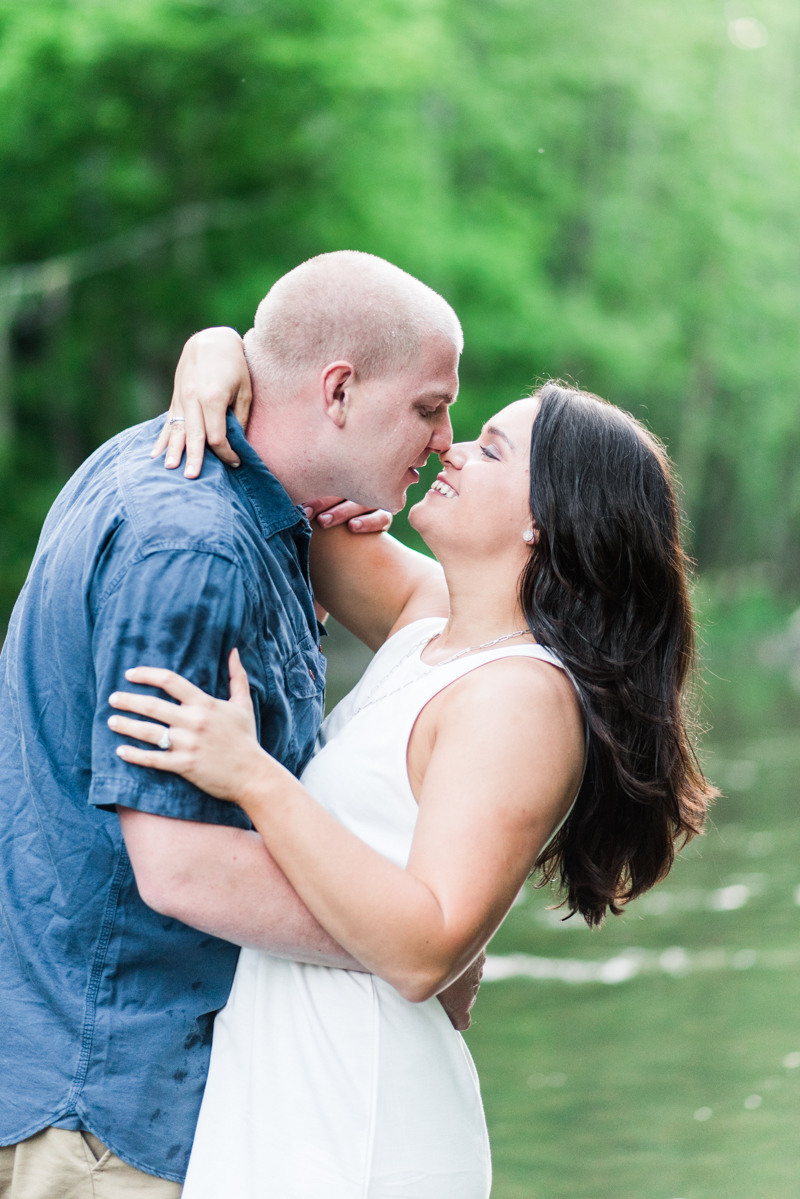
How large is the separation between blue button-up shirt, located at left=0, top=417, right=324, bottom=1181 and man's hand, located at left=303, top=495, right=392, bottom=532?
2.10 ft

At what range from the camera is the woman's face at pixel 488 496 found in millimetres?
2627

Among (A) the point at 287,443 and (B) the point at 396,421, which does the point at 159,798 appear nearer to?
(A) the point at 287,443

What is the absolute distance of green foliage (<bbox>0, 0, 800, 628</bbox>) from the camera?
15.8 m

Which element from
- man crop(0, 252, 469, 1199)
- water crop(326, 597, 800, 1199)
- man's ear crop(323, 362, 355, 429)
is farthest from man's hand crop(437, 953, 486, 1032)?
water crop(326, 597, 800, 1199)

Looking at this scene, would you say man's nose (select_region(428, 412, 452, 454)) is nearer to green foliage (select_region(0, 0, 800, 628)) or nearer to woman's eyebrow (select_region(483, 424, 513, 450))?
woman's eyebrow (select_region(483, 424, 513, 450))

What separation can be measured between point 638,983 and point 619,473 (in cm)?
450

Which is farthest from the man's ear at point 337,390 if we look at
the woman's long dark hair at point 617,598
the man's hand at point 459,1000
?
the man's hand at point 459,1000

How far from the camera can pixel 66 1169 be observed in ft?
7.09

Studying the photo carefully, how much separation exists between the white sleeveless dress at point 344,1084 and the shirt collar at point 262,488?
41 centimetres

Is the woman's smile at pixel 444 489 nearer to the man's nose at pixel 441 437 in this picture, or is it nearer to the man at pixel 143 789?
the man's nose at pixel 441 437

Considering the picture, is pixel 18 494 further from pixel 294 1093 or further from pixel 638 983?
pixel 294 1093

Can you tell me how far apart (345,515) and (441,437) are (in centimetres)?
40

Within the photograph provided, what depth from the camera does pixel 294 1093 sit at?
7.27 feet

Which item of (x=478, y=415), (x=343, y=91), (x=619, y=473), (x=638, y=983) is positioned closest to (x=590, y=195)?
(x=478, y=415)
